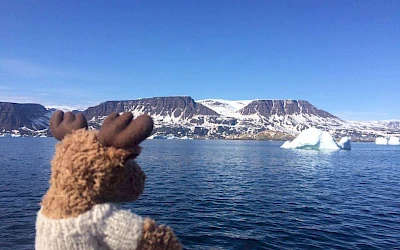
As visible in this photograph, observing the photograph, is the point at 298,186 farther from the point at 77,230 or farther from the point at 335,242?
the point at 77,230

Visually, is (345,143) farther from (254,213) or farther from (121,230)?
(121,230)

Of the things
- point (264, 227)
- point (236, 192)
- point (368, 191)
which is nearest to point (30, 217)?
point (264, 227)

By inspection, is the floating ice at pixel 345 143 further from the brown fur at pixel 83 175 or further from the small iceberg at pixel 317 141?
the brown fur at pixel 83 175

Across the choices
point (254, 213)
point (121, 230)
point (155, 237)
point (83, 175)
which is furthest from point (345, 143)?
point (83, 175)

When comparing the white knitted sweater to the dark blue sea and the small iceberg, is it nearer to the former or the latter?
the dark blue sea

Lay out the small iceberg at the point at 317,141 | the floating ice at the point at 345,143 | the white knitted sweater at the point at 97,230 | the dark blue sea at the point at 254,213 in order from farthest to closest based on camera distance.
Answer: the floating ice at the point at 345,143 < the small iceberg at the point at 317,141 < the dark blue sea at the point at 254,213 < the white knitted sweater at the point at 97,230

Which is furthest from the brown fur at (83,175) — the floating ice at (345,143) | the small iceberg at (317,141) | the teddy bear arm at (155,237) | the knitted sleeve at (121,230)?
the floating ice at (345,143)
